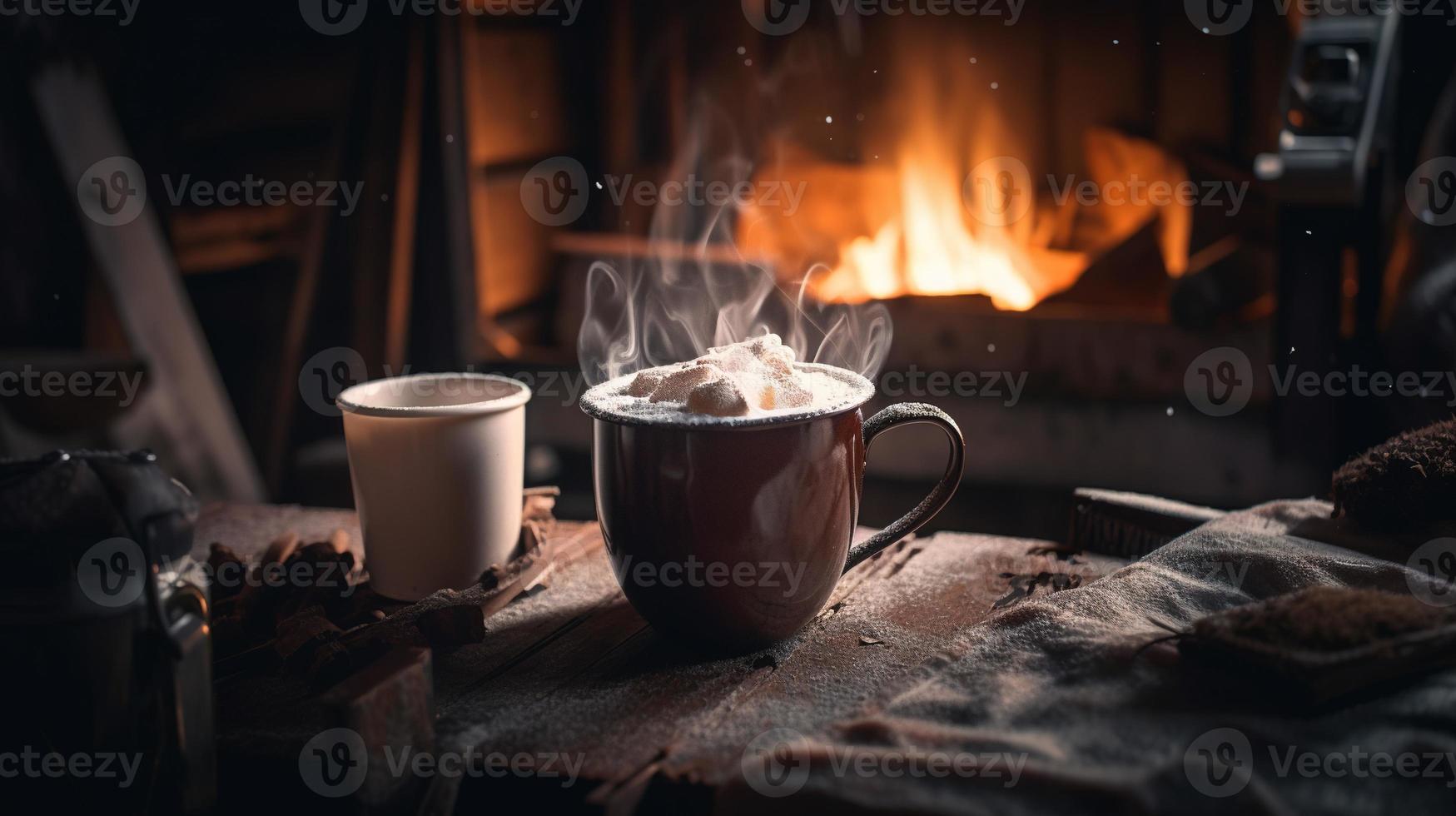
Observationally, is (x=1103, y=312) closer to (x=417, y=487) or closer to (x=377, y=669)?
(x=417, y=487)

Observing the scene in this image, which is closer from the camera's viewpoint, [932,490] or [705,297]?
[932,490]

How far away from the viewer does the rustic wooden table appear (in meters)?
0.90

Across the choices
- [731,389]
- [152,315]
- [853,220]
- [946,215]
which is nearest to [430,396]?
[731,389]

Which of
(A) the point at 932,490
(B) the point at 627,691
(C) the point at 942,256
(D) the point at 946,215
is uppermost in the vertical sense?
(D) the point at 946,215

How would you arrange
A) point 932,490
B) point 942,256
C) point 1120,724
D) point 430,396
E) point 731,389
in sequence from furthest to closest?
point 942,256
point 430,396
point 932,490
point 731,389
point 1120,724

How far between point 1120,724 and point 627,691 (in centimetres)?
43

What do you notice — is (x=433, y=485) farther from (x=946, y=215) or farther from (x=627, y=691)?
(x=946, y=215)

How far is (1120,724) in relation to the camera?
868mm

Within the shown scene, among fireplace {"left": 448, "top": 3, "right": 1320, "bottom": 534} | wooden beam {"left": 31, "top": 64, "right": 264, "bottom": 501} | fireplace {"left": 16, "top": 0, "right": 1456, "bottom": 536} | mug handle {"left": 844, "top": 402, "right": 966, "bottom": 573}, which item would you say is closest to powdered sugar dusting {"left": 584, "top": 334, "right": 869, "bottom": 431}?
mug handle {"left": 844, "top": 402, "right": 966, "bottom": 573}

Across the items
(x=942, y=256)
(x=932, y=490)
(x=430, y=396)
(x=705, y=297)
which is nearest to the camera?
(x=932, y=490)

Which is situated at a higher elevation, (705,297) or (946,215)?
(946,215)

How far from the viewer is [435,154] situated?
113 inches

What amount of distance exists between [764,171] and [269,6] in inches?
55.8

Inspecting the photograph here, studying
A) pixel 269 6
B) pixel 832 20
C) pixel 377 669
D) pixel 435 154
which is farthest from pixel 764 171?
pixel 377 669
